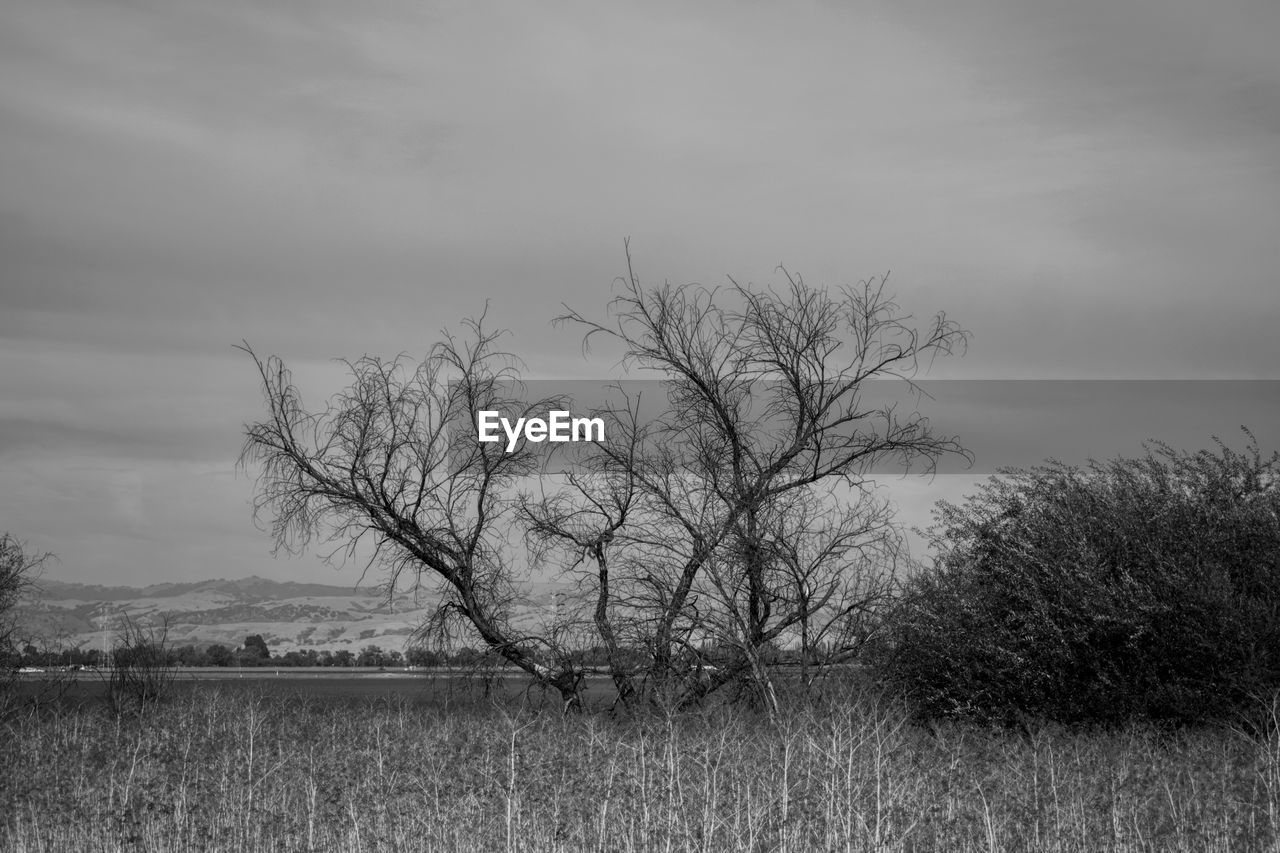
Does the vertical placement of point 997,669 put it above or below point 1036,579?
below

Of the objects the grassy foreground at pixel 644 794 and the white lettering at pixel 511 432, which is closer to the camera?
the grassy foreground at pixel 644 794

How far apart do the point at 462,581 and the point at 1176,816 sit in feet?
38.3

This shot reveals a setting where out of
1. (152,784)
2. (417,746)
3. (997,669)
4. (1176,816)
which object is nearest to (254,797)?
(152,784)

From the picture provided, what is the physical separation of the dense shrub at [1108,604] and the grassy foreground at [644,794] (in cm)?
124

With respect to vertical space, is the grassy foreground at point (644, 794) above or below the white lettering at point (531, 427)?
below

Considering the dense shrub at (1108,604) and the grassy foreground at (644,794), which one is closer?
the grassy foreground at (644,794)

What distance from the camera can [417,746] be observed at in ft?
49.8

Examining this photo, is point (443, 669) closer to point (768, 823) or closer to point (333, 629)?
point (768, 823)

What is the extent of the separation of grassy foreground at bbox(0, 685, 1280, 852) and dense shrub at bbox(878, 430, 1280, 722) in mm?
1242

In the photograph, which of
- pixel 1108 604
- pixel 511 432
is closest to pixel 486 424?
pixel 511 432

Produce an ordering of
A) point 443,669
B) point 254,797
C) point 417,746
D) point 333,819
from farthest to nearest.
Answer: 1. point 443,669
2. point 417,746
3. point 254,797
4. point 333,819

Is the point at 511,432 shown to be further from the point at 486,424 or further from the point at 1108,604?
the point at 1108,604

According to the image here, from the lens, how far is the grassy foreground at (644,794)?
34.6 ft

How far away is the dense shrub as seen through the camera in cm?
1722
